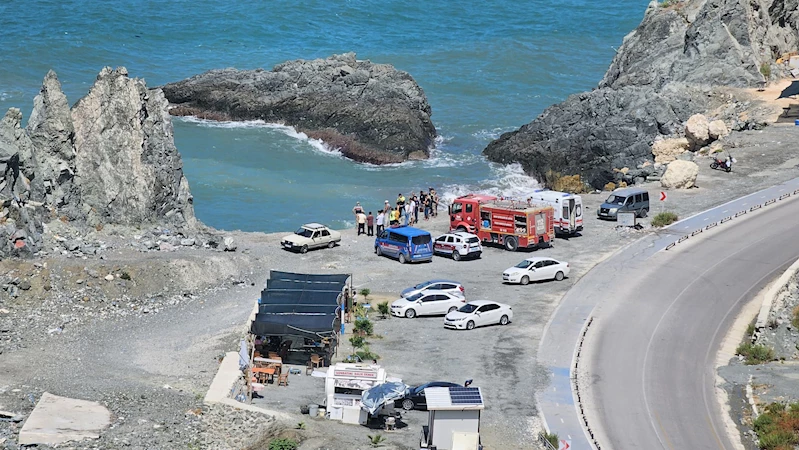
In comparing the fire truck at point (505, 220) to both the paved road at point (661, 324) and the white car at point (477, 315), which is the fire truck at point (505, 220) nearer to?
the paved road at point (661, 324)

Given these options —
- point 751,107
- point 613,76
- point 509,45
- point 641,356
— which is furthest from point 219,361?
point 509,45

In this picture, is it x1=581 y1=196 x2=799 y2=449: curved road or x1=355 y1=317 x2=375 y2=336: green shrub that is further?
x1=355 y1=317 x2=375 y2=336: green shrub

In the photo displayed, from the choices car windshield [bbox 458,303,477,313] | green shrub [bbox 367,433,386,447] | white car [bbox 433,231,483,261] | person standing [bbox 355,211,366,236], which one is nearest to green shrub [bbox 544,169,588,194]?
person standing [bbox 355,211,366,236]

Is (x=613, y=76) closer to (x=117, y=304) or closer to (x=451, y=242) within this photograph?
(x=451, y=242)

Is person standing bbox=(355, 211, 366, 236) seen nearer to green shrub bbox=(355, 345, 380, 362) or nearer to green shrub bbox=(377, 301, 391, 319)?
green shrub bbox=(377, 301, 391, 319)

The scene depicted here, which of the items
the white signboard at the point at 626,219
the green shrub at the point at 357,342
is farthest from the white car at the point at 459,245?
the green shrub at the point at 357,342
